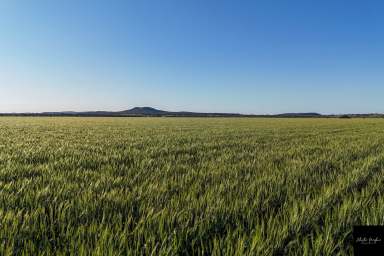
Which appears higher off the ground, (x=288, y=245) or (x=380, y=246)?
(x=380, y=246)

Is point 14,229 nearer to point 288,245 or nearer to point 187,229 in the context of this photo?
point 187,229

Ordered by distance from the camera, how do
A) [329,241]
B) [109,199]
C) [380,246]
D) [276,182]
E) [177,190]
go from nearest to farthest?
1. [380,246]
2. [329,241]
3. [109,199]
4. [177,190]
5. [276,182]

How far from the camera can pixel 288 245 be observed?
7.92 ft

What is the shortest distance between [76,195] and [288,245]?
2.93 m

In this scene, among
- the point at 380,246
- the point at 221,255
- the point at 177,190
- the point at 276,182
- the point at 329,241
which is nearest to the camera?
the point at 380,246

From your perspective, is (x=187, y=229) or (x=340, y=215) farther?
(x=340, y=215)

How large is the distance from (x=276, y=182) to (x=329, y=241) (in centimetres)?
230

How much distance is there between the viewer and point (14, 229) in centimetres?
256

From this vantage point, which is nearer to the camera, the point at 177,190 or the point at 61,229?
the point at 61,229

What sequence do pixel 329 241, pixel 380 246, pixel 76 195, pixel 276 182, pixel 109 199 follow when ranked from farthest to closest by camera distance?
1. pixel 276 182
2. pixel 76 195
3. pixel 109 199
4. pixel 329 241
5. pixel 380 246

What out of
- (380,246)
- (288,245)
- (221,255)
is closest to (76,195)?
(221,255)

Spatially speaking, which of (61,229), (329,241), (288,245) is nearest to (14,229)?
(61,229)

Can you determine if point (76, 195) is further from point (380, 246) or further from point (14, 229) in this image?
point (380, 246)

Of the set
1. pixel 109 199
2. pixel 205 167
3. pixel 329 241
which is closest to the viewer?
pixel 329 241
